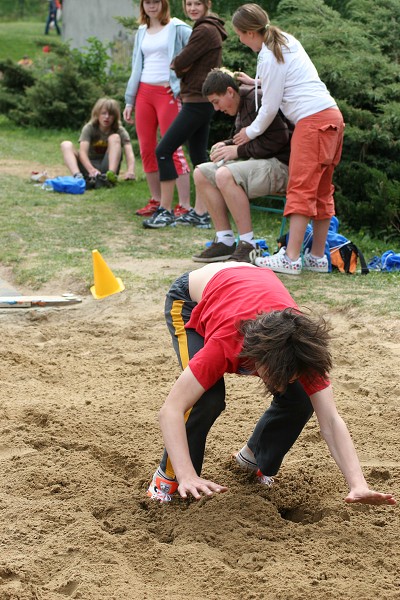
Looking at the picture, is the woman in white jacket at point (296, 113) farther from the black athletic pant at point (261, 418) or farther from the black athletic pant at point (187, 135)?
the black athletic pant at point (261, 418)

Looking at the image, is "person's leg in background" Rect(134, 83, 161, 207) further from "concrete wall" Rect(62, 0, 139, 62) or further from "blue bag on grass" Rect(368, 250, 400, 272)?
"concrete wall" Rect(62, 0, 139, 62)

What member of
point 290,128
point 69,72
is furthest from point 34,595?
point 69,72

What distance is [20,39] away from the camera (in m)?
30.7

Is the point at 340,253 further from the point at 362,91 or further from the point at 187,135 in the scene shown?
the point at 362,91

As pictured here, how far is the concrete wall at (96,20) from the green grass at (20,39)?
123 inches

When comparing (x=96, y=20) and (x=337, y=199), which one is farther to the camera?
(x=96, y=20)

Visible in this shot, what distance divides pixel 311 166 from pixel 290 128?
1.71 feet

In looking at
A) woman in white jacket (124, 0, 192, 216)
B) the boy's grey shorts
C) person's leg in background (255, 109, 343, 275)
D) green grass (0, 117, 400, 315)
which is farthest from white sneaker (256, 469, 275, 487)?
woman in white jacket (124, 0, 192, 216)

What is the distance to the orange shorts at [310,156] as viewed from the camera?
21.8 feet

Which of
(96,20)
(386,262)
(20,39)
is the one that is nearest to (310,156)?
(386,262)

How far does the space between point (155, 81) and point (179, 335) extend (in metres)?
5.37

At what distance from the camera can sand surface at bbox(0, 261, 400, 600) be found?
307 centimetres

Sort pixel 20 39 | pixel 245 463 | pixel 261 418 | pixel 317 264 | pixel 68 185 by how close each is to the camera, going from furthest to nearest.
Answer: pixel 20 39, pixel 68 185, pixel 317 264, pixel 245 463, pixel 261 418

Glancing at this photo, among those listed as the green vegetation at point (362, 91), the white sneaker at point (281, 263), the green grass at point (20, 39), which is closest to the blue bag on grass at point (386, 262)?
the white sneaker at point (281, 263)
